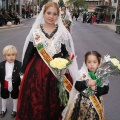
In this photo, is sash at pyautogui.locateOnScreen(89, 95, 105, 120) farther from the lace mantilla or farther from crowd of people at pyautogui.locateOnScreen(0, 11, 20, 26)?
crowd of people at pyautogui.locateOnScreen(0, 11, 20, 26)

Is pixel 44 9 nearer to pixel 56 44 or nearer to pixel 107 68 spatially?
pixel 56 44

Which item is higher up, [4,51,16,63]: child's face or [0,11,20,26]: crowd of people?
[4,51,16,63]: child's face

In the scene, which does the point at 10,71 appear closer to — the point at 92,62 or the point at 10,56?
the point at 10,56

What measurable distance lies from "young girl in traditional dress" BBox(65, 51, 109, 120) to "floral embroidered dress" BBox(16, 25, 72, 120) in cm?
27

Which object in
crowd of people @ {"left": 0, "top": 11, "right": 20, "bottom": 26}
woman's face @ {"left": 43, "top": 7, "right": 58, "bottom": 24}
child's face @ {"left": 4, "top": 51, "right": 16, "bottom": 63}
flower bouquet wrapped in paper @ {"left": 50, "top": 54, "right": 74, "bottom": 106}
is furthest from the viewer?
crowd of people @ {"left": 0, "top": 11, "right": 20, "bottom": 26}

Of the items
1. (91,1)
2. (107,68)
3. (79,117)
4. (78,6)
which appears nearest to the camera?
(107,68)

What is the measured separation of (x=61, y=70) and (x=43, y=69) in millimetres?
372

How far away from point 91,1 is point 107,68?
125906mm

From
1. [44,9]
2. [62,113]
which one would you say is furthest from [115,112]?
[44,9]

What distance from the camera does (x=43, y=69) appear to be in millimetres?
3150

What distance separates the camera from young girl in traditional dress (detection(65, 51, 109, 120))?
2.97 metres

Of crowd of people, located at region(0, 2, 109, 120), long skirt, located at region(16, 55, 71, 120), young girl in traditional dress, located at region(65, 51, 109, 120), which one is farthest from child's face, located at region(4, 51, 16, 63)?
young girl in traditional dress, located at region(65, 51, 109, 120)

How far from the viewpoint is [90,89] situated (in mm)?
2992

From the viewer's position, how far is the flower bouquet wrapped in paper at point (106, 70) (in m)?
2.81
